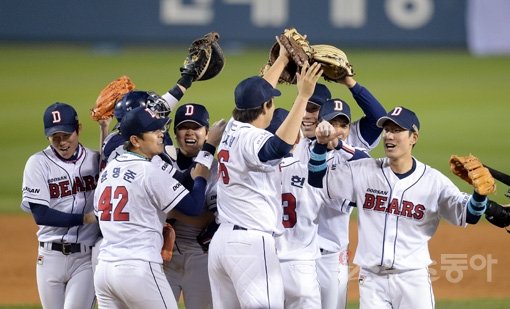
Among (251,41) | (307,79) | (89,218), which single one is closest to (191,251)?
(89,218)

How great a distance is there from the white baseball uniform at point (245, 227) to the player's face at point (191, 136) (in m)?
0.65

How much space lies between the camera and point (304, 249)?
20.1 feet

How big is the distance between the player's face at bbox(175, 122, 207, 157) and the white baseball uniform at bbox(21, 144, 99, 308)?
685 mm

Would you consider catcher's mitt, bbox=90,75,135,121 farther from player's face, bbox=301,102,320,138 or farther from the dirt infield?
the dirt infield

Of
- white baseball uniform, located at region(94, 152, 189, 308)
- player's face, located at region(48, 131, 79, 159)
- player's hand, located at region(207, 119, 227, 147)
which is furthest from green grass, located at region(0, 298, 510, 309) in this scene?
white baseball uniform, located at region(94, 152, 189, 308)

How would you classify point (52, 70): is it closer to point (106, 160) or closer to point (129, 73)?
point (129, 73)

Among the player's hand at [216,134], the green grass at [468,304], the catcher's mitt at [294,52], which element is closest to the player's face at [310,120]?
the catcher's mitt at [294,52]

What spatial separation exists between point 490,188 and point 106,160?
7.85 ft

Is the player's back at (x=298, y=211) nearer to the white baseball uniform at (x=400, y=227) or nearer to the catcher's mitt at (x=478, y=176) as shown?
the white baseball uniform at (x=400, y=227)

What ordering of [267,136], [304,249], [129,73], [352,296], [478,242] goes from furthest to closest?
[129,73]
[478,242]
[352,296]
[304,249]
[267,136]

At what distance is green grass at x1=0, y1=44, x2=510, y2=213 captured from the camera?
1536 centimetres

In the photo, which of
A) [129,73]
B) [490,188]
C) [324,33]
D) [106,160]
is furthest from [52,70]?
[490,188]

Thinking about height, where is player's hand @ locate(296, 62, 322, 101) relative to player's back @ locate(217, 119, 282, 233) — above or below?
above

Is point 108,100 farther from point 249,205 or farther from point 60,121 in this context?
point 249,205
